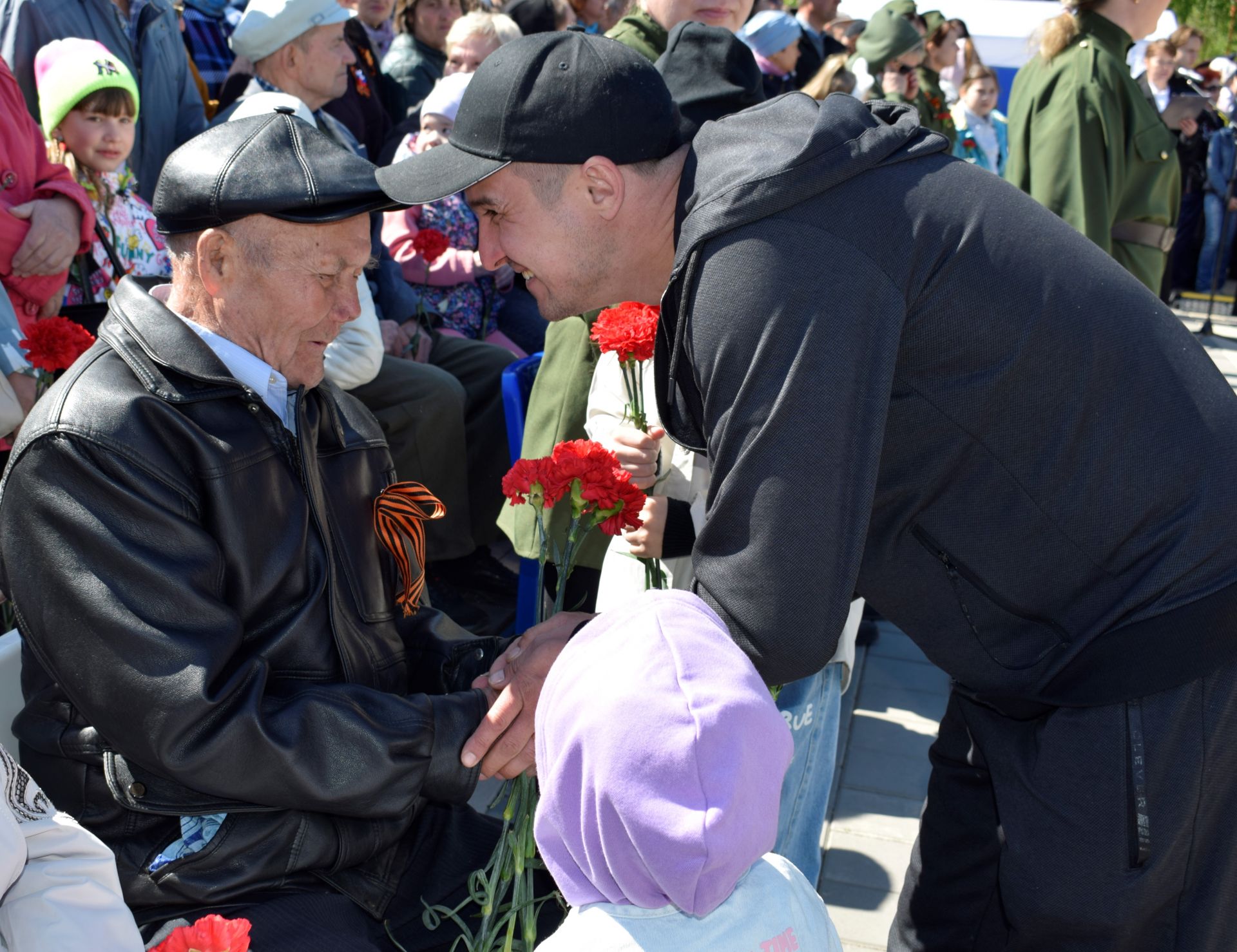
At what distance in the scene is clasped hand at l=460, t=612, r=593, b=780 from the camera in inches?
76.6

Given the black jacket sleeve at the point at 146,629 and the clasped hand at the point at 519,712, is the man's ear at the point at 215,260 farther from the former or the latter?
the clasped hand at the point at 519,712

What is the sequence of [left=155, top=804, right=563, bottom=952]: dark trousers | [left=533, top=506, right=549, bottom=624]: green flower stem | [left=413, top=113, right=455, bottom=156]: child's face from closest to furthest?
[left=155, top=804, right=563, bottom=952]: dark trousers → [left=533, top=506, right=549, bottom=624]: green flower stem → [left=413, top=113, right=455, bottom=156]: child's face

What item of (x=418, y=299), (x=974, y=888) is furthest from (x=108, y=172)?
(x=974, y=888)

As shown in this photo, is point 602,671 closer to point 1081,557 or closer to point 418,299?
point 1081,557

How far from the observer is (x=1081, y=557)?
1673 millimetres

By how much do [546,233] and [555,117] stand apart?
0.62ft

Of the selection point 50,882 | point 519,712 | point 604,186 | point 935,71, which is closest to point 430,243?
point 604,186

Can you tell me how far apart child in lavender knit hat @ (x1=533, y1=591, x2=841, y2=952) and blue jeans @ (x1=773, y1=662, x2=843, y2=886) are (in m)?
0.93

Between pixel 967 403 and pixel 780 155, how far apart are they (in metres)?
0.43

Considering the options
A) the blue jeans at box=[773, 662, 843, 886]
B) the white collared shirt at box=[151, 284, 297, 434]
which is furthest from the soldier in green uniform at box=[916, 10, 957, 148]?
the white collared shirt at box=[151, 284, 297, 434]

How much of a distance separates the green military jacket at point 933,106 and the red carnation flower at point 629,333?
5092 millimetres

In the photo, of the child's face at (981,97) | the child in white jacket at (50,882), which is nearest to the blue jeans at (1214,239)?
the child's face at (981,97)

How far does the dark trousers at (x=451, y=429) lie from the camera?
4348 mm

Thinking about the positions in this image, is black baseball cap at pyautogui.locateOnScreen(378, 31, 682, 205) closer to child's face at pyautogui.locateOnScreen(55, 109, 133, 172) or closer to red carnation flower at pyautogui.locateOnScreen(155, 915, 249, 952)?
red carnation flower at pyautogui.locateOnScreen(155, 915, 249, 952)
